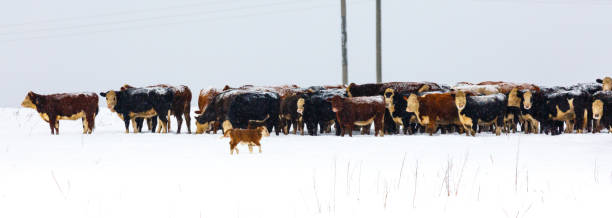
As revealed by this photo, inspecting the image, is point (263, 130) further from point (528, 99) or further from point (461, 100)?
point (528, 99)

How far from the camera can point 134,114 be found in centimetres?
1516

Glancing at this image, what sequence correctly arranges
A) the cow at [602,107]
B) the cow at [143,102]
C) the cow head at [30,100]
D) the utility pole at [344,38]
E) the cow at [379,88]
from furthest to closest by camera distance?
the utility pole at [344,38], the cow at [379,88], the cow at [143,102], the cow head at [30,100], the cow at [602,107]

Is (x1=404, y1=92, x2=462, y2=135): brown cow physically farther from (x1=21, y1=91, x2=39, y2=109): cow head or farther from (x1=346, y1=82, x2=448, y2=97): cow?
(x1=21, y1=91, x2=39, y2=109): cow head

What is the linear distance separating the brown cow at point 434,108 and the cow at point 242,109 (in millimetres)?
3225

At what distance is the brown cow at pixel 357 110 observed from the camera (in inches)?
530

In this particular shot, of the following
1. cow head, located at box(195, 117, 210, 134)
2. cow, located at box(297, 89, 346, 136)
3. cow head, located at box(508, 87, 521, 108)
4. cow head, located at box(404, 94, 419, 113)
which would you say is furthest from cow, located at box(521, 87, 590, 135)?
cow head, located at box(195, 117, 210, 134)

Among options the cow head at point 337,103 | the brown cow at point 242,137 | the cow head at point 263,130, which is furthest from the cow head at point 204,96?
the brown cow at point 242,137

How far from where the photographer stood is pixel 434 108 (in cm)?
1387

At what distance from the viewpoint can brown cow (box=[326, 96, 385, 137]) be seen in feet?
44.2

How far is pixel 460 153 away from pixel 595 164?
2.16 metres

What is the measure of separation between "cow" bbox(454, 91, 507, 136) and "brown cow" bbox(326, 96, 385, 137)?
70.1 inches

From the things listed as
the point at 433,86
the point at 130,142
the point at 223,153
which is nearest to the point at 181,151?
the point at 223,153

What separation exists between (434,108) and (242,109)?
4443mm

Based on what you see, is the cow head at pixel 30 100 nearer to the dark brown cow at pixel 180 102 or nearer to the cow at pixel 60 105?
the cow at pixel 60 105
